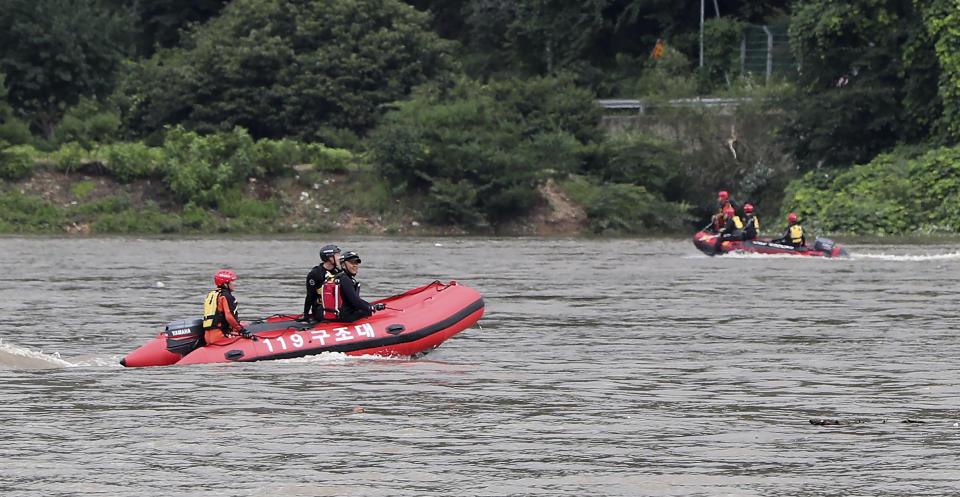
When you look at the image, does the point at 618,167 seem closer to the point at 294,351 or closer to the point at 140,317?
the point at 140,317

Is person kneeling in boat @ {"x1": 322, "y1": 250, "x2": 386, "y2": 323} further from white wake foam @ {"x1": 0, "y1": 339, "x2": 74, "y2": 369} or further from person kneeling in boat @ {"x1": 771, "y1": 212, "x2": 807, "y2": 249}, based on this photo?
person kneeling in boat @ {"x1": 771, "y1": 212, "x2": 807, "y2": 249}

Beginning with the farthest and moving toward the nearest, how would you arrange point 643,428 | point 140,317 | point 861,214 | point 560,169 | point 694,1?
point 694,1, point 560,169, point 861,214, point 140,317, point 643,428

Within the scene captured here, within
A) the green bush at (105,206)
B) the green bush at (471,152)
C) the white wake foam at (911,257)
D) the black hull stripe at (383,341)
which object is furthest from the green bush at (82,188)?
the black hull stripe at (383,341)

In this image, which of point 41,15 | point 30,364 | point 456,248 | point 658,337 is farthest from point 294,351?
point 41,15

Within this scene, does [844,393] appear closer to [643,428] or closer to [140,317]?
[643,428]

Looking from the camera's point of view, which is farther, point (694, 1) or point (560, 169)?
point (694, 1)

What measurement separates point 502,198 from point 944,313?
2642 centimetres

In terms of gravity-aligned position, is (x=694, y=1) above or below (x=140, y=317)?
above

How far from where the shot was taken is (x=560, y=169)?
51.1 m

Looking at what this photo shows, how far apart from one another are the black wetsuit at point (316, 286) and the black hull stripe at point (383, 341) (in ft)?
1.93

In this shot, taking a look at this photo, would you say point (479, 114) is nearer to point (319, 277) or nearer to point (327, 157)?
point (327, 157)

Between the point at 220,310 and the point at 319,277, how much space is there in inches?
50.9

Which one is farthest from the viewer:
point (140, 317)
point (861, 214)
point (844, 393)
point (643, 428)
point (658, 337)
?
point (861, 214)

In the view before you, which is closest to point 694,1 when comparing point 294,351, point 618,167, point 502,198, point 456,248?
point 618,167
